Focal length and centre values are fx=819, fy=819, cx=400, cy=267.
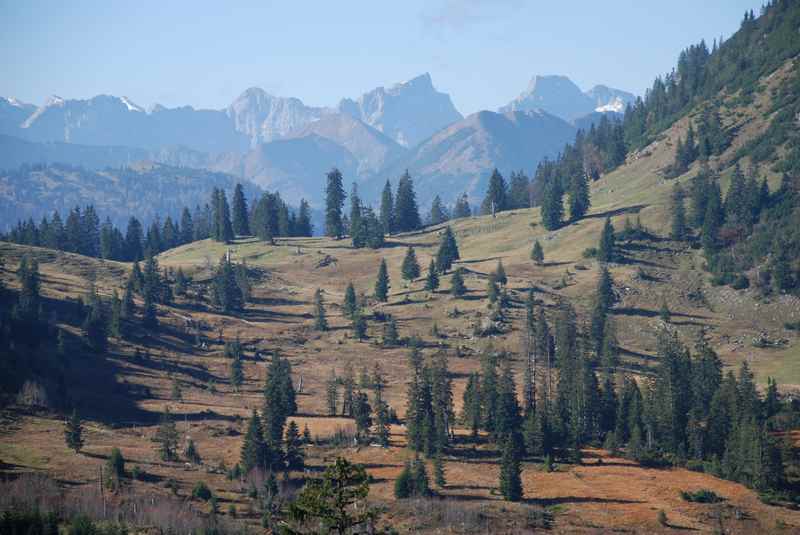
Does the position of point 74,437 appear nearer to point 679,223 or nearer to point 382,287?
point 382,287

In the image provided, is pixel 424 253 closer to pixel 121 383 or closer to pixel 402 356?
pixel 402 356

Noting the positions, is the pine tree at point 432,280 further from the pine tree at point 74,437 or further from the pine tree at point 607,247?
the pine tree at point 74,437

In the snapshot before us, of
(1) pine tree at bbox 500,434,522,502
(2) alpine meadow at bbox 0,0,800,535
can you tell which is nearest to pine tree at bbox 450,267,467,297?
(2) alpine meadow at bbox 0,0,800,535

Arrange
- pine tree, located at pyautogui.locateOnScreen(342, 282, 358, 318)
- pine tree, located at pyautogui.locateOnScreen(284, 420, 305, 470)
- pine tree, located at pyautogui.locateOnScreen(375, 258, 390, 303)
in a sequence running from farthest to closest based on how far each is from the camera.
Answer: pine tree, located at pyautogui.locateOnScreen(375, 258, 390, 303)
pine tree, located at pyautogui.locateOnScreen(342, 282, 358, 318)
pine tree, located at pyautogui.locateOnScreen(284, 420, 305, 470)

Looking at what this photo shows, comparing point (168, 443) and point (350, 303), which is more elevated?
point (350, 303)

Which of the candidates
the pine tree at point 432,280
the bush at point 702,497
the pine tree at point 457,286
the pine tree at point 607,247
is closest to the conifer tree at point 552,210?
the pine tree at point 607,247

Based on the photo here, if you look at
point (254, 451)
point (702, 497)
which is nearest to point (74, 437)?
point (254, 451)

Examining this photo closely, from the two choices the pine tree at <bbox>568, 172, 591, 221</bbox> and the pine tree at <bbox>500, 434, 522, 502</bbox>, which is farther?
the pine tree at <bbox>568, 172, 591, 221</bbox>

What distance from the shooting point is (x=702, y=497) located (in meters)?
73.9

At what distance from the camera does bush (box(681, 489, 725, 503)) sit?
2904 inches

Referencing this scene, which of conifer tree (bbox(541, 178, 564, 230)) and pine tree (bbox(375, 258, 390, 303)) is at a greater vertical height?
conifer tree (bbox(541, 178, 564, 230))

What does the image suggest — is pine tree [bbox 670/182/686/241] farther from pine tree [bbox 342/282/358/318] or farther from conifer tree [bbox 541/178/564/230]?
pine tree [bbox 342/282/358/318]

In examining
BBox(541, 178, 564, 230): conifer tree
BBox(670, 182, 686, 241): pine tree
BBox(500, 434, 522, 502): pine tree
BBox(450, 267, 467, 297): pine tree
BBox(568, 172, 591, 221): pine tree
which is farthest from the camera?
BBox(568, 172, 591, 221): pine tree

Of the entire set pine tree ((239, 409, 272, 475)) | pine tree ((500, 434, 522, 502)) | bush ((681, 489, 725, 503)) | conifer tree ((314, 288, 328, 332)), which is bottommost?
bush ((681, 489, 725, 503))
